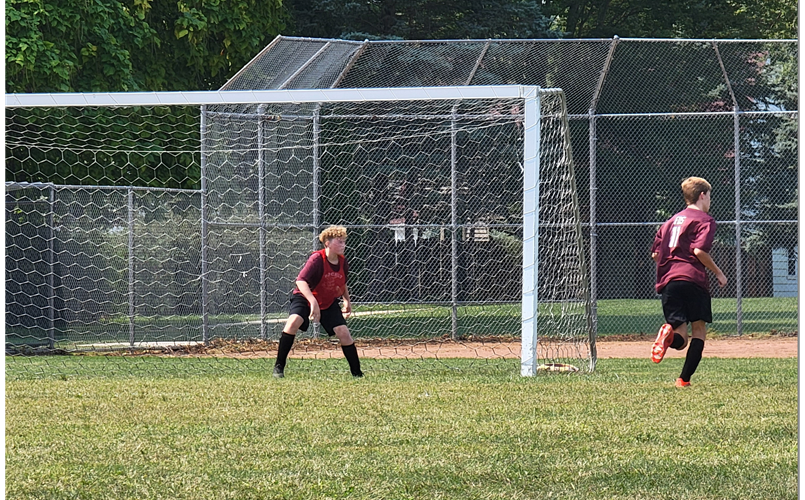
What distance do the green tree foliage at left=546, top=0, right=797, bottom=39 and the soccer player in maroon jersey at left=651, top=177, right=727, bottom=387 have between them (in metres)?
18.2

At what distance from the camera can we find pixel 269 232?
51.0 feet

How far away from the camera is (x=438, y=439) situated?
608 centimetres

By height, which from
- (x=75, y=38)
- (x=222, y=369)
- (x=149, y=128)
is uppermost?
(x=75, y=38)

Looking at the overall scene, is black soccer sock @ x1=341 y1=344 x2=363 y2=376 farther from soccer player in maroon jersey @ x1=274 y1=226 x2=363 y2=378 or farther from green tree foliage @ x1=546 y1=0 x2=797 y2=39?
green tree foliage @ x1=546 y1=0 x2=797 y2=39

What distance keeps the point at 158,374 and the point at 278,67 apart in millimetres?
6621

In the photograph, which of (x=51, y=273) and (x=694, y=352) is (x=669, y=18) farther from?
(x=694, y=352)

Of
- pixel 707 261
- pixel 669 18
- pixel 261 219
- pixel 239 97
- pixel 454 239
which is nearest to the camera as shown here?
pixel 707 261

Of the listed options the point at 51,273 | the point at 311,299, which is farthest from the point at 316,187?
the point at 311,299

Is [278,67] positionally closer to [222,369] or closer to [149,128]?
[149,128]

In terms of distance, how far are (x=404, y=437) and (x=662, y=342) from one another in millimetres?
3078

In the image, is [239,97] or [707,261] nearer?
[707,261]

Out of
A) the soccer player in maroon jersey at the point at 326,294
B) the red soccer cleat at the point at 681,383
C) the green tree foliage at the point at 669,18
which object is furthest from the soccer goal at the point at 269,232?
the green tree foliage at the point at 669,18

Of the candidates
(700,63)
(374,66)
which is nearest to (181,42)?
(374,66)

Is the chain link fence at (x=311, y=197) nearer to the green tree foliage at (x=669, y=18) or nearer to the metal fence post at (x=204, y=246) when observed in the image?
the metal fence post at (x=204, y=246)
